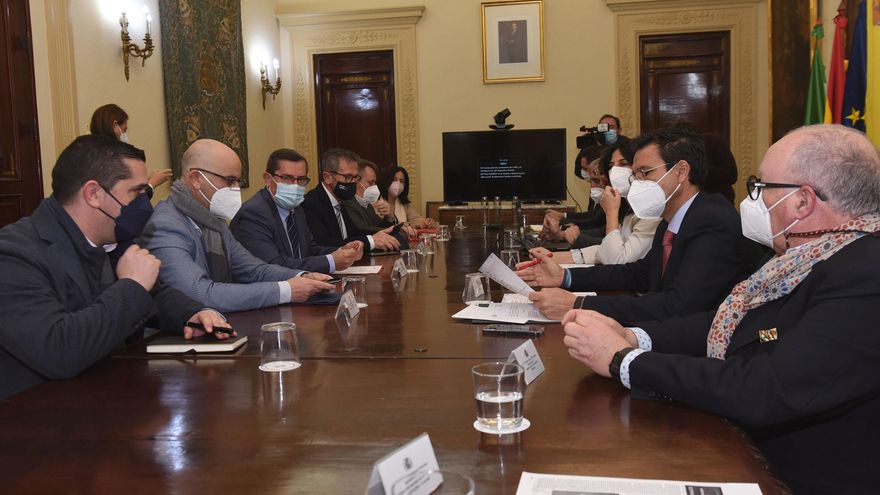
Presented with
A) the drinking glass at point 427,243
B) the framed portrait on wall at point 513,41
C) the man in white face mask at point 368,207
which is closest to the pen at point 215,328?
the drinking glass at point 427,243

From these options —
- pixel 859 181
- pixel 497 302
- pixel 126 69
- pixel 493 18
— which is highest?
pixel 493 18

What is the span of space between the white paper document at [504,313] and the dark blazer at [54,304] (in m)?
0.86

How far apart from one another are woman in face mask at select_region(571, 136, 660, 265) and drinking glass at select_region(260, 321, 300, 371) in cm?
223

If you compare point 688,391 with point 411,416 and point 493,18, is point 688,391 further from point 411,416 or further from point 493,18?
point 493,18

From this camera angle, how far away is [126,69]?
554 cm

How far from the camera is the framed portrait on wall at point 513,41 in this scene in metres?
8.34

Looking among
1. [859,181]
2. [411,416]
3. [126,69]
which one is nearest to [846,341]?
[859,181]

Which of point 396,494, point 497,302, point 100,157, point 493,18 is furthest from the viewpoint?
point 493,18

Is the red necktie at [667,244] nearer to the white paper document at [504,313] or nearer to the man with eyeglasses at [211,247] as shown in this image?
the white paper document at [504,313]

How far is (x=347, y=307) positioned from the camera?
99.6 inches

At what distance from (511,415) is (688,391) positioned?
369 mm

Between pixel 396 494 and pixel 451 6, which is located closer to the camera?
pixel 396 494

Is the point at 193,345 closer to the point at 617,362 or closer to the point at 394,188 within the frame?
the point at 617,362

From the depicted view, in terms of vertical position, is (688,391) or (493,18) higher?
(493,18)
